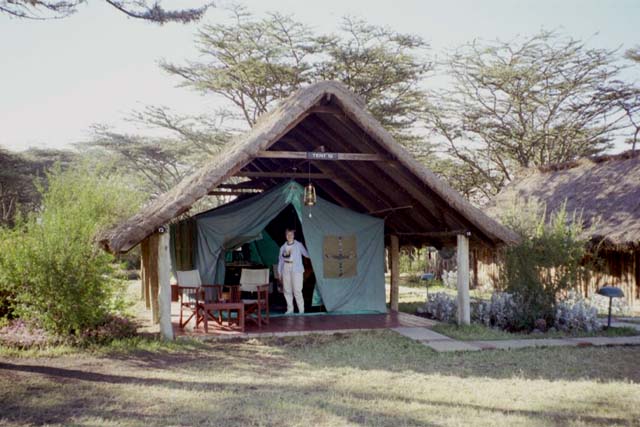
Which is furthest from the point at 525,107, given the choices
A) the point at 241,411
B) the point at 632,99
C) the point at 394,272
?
the point at 241,411

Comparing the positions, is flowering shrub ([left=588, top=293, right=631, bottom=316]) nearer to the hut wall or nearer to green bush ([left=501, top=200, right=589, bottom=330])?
the hut wall

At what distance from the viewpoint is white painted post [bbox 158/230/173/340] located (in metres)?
7.40

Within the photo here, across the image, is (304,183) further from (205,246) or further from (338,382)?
(338,382)

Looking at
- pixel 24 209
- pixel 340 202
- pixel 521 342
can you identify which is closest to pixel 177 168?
pixel 24 209

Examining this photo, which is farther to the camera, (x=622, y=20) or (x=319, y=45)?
(x=319, y=45)

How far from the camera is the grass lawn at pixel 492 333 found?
789cm

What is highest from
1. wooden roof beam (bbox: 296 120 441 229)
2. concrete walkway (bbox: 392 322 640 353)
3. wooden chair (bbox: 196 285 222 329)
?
wooden roof beam (bbox: 296 120 441 229)

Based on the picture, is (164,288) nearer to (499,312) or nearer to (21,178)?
(499,312)

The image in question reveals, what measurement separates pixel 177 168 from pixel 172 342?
A: 1706 cm

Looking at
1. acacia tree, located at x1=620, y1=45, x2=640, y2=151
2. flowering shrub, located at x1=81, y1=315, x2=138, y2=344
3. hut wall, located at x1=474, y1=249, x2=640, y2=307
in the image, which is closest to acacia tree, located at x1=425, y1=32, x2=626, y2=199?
acacia tree, located at x1=620, y1=45, x2=640, y2=151

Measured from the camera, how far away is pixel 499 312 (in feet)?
29.2

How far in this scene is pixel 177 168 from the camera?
2373cm

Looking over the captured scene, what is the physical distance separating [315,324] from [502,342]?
261 centimetres

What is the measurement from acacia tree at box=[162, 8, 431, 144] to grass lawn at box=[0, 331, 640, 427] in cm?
1035
